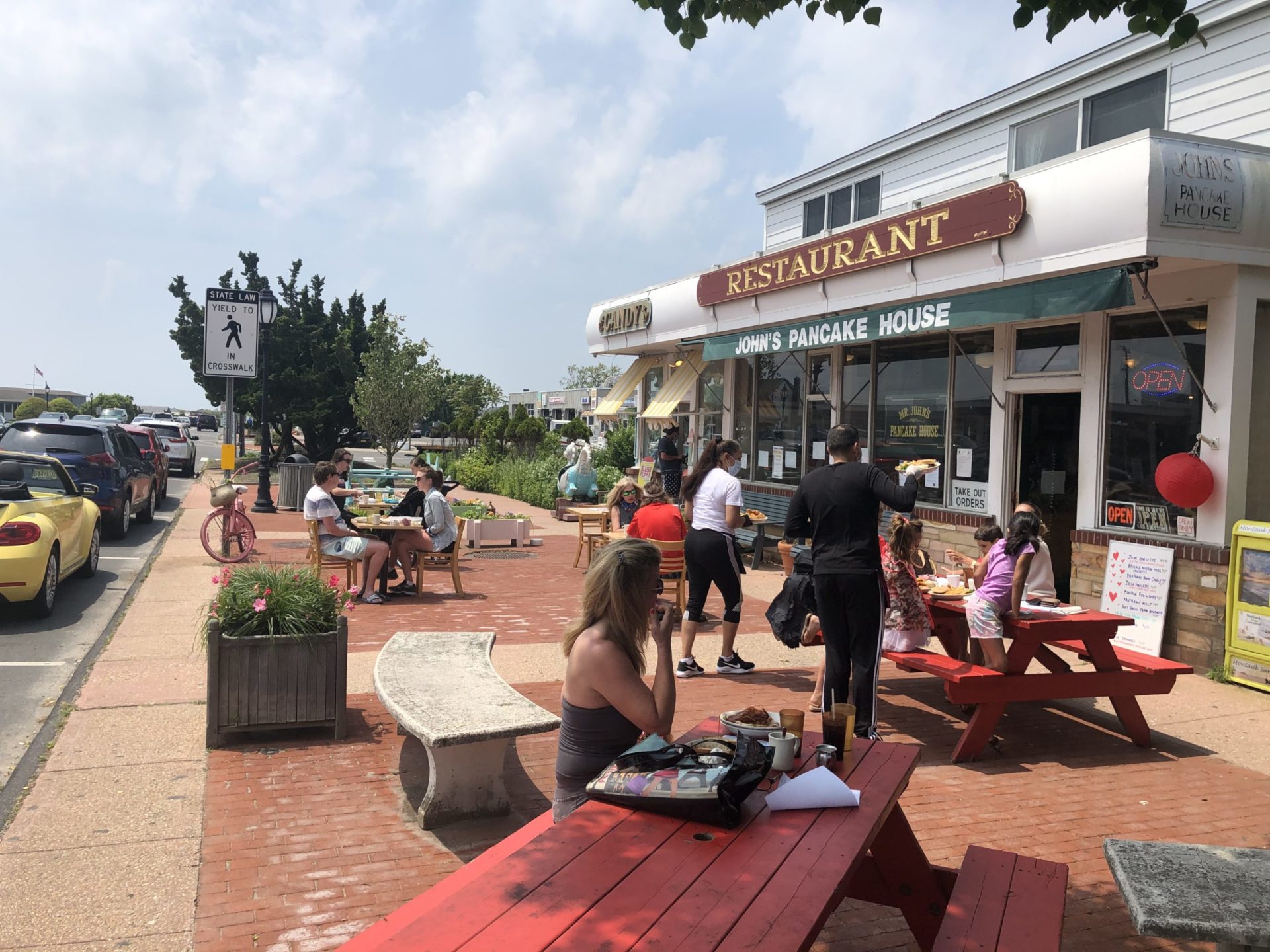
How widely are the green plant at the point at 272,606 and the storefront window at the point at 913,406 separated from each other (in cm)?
768

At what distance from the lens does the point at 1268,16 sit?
33.5 ft

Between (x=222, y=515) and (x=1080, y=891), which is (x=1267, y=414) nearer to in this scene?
(x=1080, y=891)

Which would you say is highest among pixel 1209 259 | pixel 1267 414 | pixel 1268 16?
pixel 1268 16

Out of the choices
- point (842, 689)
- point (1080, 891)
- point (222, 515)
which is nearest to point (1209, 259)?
point (842, 689)

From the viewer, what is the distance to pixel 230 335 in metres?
16.8

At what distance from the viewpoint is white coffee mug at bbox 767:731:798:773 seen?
340cm

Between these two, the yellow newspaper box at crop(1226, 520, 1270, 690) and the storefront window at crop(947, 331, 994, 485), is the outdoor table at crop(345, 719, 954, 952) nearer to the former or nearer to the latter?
the yellow newspaper box at crop(1226, 520, 1270, 690)

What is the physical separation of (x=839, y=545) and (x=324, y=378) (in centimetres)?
2774

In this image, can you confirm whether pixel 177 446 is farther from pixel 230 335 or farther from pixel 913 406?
pixel 913 406

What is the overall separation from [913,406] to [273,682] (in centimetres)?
872

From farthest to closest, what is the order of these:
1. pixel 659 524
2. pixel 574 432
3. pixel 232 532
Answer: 1. pixel 574 432
2. pixel 232 532
3. pixel 659 524

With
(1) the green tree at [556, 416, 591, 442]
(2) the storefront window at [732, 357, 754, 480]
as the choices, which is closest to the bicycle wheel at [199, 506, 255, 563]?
(2) the storefront window at [732, 357, 754, 480]

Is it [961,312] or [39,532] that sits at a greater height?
[961,312]

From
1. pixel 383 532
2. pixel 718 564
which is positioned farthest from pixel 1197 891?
pixel 383 532
